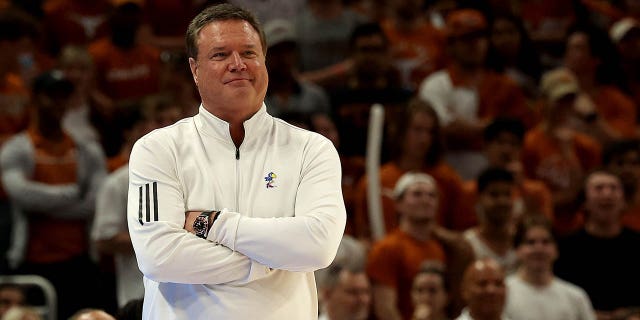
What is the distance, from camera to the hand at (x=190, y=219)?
12.7ft

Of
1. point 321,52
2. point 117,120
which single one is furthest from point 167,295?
point 321,52

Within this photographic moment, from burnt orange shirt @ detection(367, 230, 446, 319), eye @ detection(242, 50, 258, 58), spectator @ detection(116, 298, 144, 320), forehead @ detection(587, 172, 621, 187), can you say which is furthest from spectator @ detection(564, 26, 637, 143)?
eye @ detection(242, 50, 258, 58)

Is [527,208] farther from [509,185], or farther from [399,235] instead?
[399,235]

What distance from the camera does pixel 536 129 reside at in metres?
9.93

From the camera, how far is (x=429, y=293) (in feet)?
24.9

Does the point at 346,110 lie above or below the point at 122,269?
above

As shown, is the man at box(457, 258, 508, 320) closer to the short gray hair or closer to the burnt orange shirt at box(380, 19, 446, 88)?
the burnt orange shirt at box(380, 19, 446, 88)

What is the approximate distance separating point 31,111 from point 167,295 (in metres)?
5.23

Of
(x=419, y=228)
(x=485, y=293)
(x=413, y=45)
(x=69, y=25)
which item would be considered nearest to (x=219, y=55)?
(x=485, y=293)

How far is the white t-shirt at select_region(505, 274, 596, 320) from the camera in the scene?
797cm

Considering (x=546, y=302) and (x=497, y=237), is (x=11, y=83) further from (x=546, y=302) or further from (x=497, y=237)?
(x=546, y=302)

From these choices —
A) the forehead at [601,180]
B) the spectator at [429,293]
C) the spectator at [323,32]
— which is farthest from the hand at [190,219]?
the spectator at [323,32]

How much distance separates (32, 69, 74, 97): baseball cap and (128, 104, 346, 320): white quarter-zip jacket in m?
4.62

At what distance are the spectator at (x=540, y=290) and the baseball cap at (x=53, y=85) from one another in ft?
11.2
